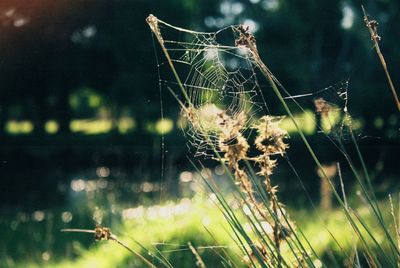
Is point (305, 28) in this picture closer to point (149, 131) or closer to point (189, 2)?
point (189, 2)

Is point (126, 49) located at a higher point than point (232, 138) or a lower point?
higher

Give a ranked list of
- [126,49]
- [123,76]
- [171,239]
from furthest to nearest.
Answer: [123,76]
[126,49]
[171,239]

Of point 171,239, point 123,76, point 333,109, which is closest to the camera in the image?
point 333,109

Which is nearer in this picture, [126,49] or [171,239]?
[171,239]

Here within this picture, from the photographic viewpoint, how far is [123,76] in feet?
55.6

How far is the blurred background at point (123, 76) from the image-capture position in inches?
420

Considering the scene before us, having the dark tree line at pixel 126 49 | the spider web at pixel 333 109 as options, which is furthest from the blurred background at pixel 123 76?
the spider web at pixel 333 109

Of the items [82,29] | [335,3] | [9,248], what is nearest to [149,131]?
[82,29]

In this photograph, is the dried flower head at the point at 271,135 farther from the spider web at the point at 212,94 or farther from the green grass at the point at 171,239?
the green grass at the point at 171,239

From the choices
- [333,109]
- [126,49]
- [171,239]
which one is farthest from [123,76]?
[333,109]

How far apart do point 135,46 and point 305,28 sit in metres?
6.52

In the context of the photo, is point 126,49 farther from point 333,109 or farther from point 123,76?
point 333,109

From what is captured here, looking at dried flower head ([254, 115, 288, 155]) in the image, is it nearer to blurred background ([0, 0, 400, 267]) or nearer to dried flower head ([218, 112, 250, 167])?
dried flower head ([218, 112, 250, 167])

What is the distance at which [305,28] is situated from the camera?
19953 mm
